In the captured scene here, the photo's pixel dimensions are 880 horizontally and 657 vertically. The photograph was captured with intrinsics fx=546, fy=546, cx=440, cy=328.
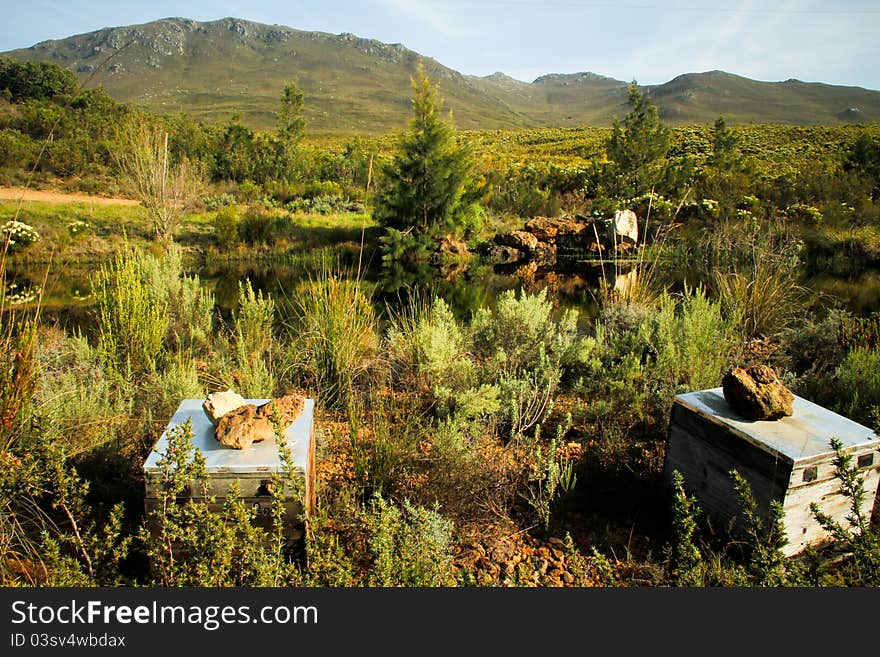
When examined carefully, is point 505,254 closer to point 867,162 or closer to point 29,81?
point 867,162

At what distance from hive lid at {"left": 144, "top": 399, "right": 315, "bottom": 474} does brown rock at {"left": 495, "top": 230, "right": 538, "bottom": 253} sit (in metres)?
12.0

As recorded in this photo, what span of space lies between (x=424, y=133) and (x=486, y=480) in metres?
12.6

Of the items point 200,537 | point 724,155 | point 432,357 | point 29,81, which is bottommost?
point 200,537

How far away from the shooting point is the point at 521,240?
13586 millimetres

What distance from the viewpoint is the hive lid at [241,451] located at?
1.71 meters

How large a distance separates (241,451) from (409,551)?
2.12ft

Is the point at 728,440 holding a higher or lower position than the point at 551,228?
lower

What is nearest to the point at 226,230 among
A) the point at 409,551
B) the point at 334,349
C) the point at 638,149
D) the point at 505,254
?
the point at 505,254

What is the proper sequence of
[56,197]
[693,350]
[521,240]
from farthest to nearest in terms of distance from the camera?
[56,197], [521,240], [693,350]

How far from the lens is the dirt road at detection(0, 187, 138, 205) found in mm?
14164

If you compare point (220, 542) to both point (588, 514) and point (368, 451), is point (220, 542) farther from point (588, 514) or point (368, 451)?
point (588, 514)

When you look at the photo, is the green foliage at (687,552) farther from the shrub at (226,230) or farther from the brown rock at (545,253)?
the shrub at (226,230)

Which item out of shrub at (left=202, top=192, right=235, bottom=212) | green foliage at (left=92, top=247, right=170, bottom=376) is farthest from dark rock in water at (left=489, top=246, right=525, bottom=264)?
green foliage at (left=92, top=247, right=170, bottom=376)

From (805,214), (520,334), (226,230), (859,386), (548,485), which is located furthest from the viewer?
(805,214)
